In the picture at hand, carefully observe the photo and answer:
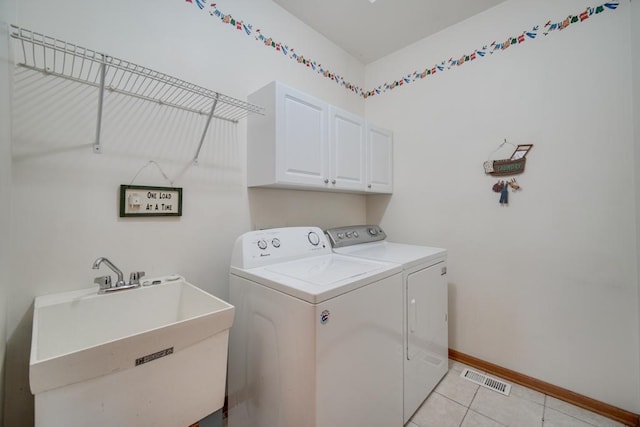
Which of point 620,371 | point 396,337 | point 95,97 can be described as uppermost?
point 95,97

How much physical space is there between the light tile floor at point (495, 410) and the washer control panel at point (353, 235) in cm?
114

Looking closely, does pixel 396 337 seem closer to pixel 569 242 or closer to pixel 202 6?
pixel 569 242

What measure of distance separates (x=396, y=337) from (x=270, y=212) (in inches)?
44.3

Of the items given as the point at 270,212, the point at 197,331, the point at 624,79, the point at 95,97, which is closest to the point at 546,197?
the point at 624,79

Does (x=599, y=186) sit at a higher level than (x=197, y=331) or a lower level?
higher

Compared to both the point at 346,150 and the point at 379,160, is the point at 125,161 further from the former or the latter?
the point at 379,160

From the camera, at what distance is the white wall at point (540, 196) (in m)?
1.51

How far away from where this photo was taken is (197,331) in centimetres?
90

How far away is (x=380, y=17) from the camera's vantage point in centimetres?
203

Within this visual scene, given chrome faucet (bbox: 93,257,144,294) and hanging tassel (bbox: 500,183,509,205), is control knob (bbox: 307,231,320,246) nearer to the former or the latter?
chrome faucet (bbox: 93,257,144,294)

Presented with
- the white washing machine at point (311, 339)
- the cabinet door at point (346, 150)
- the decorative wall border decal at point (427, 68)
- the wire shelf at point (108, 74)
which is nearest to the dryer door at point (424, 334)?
the white washing machine at point (311, 339)

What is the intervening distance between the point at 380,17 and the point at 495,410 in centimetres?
285

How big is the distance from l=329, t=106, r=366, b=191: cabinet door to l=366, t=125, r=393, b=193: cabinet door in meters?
0.09

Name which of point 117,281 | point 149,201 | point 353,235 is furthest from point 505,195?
point 117,281
